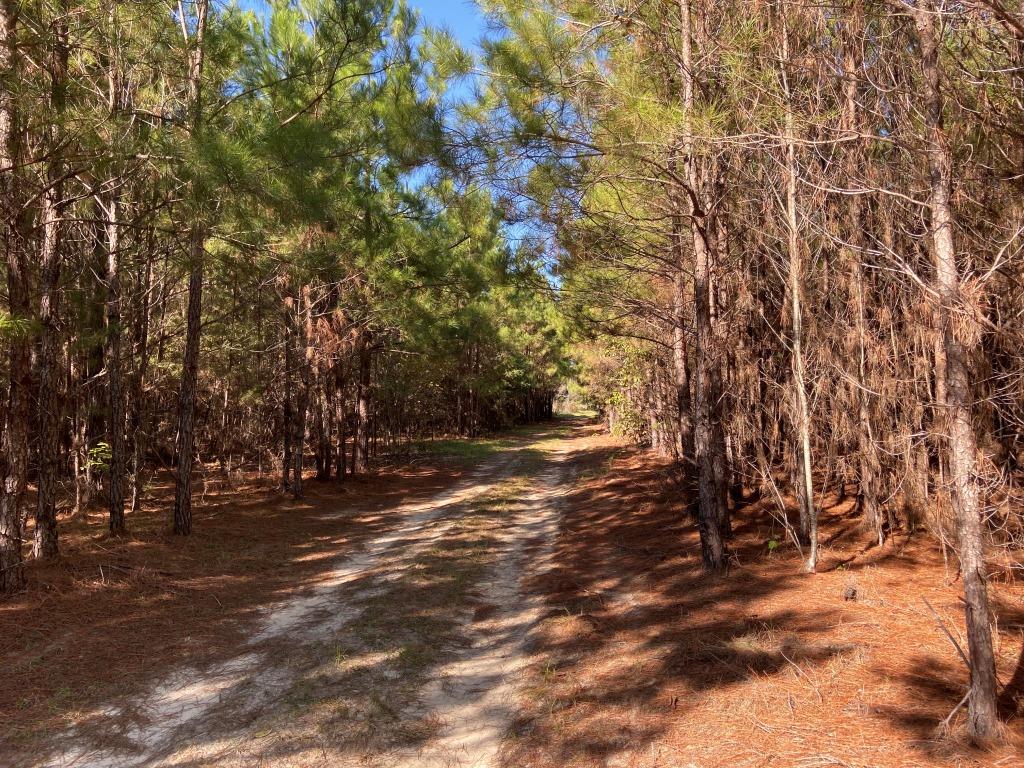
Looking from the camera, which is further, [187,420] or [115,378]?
[187,420]

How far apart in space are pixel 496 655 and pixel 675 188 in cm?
537

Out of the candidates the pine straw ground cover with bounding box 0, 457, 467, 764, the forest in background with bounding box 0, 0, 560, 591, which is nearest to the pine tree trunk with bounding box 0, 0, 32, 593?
the forest in background with bounding box 0, 0, 560, 591

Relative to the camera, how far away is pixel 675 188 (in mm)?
7141

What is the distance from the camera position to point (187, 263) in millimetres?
Answer: 7984

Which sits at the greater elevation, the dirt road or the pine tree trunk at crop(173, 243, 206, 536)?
the pine tree trunk at crop(173, 243, 206, 536)

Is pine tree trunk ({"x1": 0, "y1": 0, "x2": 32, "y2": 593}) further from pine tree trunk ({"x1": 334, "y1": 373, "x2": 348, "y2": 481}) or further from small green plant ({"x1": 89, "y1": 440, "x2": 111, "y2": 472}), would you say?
pine tree trunk ({"x1": 334, "y1": 373, "x2": 348, "y2": 481})

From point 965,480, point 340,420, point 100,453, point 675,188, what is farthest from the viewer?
point 340,420

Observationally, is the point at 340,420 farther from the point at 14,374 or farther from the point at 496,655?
the point at 496,655

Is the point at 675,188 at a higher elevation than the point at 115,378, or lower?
higher

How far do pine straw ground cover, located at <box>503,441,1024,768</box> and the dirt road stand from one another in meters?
0.41

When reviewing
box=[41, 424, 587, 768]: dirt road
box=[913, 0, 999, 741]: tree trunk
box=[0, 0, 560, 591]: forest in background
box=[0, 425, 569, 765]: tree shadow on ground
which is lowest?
box=[41, 424, 587, 768]: dirt road

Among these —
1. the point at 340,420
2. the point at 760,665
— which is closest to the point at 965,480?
the point at 760,665

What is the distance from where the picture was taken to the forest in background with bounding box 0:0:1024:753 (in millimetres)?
4664

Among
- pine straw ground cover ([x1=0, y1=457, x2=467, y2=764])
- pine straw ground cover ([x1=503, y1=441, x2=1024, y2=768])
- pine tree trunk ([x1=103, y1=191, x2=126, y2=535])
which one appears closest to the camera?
pine straw ground cover ([x1=503, y1=441, x2=1024, y2=768])
